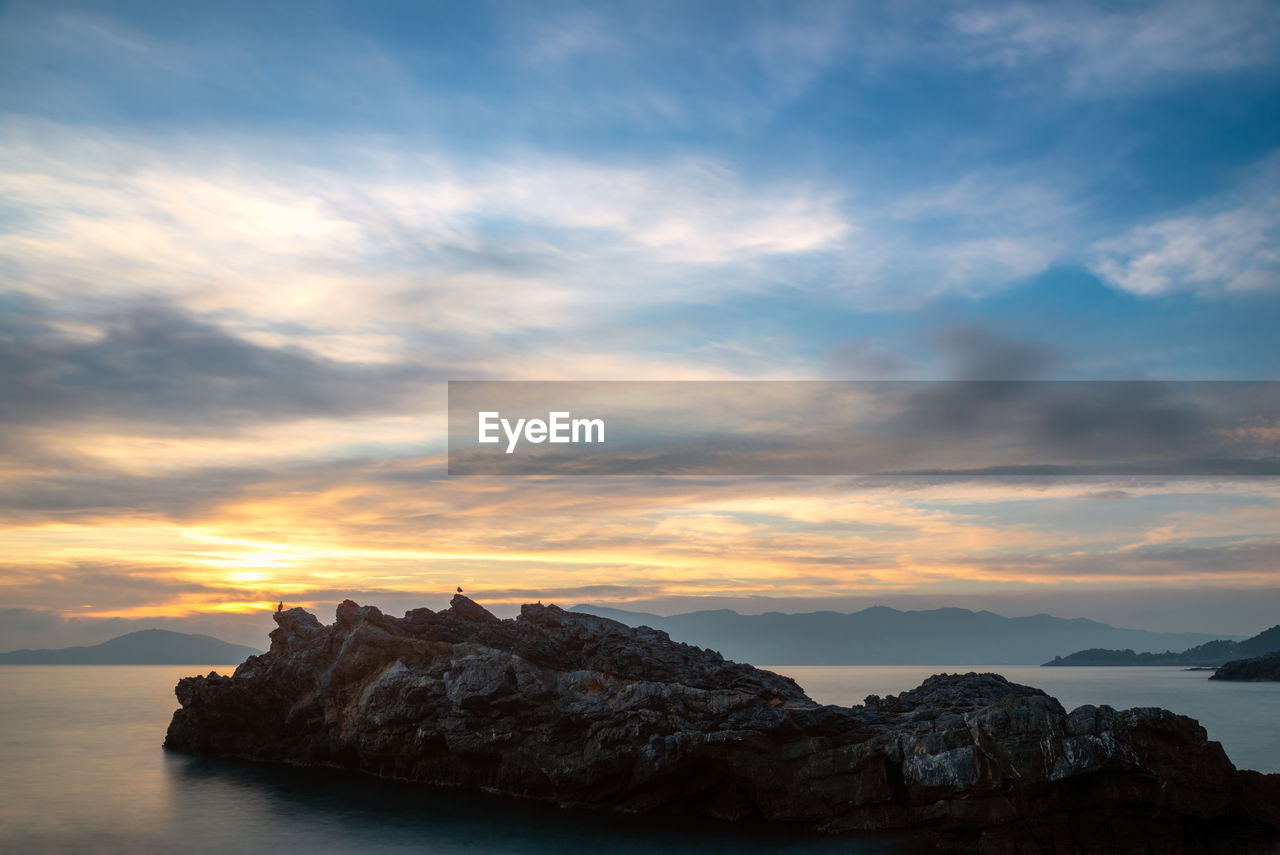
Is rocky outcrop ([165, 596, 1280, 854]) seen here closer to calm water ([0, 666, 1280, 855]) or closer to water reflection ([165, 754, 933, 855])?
water reflection ([165, 754, 933, 855])

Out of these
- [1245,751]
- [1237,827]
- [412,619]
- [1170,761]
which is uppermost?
[412,619]

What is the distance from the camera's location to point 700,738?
128 feet

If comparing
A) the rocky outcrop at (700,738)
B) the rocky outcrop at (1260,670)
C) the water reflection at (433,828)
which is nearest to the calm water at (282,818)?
the water reflection at (433,828)

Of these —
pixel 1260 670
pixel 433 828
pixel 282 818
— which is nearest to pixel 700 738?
pixel 433 828

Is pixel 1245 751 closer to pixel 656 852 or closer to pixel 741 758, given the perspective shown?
pixel 741 758

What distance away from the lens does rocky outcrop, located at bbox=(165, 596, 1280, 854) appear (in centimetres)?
3353

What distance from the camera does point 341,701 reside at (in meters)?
52.7

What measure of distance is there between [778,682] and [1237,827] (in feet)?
74.6

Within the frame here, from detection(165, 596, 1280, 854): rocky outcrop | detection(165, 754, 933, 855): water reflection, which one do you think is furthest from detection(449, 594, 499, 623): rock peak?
detection(165, 754, 933, 855): water reflection

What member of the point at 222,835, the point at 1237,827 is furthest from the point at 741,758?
the point at 222,835

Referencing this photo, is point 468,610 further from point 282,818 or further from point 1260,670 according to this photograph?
point 1260,670

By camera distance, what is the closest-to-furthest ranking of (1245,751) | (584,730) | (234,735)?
(584,730) → (234,735) → (1245,751)

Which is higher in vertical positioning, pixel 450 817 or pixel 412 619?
pixel 412 619

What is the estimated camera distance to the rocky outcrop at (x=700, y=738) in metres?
33.5
